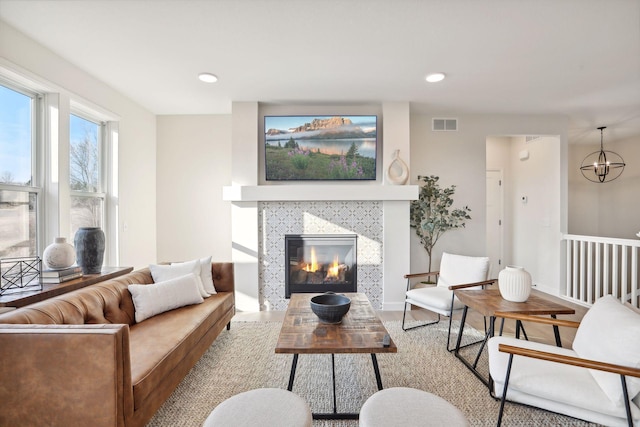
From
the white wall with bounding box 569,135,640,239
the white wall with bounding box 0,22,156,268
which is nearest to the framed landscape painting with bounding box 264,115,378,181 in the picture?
the white wall with bounding box 0,22,156,268

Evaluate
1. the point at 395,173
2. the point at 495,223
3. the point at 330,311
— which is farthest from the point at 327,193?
the point at 495,223

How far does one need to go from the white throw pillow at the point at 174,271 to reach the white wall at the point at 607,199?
6.57 meters

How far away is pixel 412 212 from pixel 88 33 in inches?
146

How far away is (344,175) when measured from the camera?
390 cm

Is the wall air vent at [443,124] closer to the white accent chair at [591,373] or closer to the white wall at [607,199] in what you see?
the white accent chair at [591,373]

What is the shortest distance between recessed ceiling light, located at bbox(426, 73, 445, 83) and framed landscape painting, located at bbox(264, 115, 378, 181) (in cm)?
84

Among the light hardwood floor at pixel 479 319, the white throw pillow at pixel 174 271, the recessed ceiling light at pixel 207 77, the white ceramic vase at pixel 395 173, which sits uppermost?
the recessed ceiling light at pixel 207 77

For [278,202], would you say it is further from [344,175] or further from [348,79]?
[348,79]

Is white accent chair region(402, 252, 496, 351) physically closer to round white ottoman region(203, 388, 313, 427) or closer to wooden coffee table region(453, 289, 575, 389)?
wooden coffee table region(453, 289, 575, 389)

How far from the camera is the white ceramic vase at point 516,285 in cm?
230

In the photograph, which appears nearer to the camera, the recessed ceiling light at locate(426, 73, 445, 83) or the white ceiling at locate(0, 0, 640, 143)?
the white ceiling at locate(0, 0, 640, 143)

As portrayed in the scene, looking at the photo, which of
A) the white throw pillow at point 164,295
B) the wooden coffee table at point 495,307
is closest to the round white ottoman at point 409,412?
the wooden coffee table at point 495,307

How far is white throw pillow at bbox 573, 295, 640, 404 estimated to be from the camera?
146cm

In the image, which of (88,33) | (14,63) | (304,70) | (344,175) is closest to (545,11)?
(304,70)
